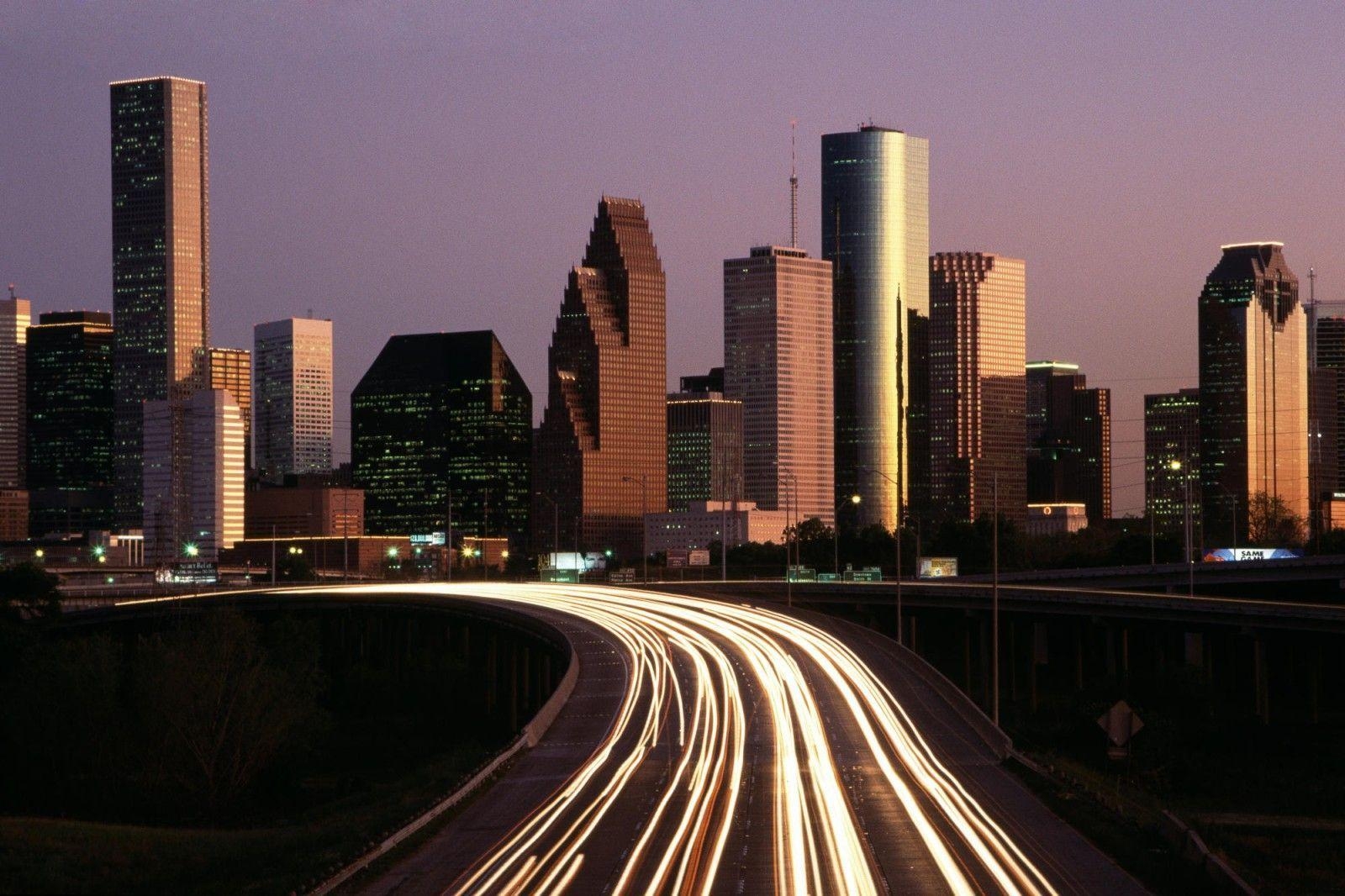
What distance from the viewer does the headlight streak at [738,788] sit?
3644cm

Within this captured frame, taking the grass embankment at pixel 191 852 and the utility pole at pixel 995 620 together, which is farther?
the utility pole at pixel 995 620

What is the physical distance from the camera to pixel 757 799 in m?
46.8

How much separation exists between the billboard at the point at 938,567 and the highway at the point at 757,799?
86.0 meters

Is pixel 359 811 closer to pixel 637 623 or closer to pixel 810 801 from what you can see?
pixel 810 801

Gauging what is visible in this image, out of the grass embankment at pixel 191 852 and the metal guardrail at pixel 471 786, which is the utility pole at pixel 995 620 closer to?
the metal guardrail at pixel 471 786

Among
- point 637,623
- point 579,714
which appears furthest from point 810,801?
point 637,623

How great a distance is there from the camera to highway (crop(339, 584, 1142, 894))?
119ft

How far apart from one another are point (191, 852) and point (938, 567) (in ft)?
425

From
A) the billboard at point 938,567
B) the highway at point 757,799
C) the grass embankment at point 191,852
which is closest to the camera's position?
the highway at point 757,799

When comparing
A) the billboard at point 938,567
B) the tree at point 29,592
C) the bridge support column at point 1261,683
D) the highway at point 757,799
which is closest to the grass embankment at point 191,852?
the highway at point 757,799

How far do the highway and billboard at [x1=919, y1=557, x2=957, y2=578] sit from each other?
86.0 m

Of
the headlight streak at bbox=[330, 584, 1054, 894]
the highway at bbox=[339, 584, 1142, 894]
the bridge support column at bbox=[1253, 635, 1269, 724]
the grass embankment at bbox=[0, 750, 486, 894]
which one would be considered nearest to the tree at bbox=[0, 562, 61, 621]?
the headlight streak at bbox=[330, 584, 1054, 894]

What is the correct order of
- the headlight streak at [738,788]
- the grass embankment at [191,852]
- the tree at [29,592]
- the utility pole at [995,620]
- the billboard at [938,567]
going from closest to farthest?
the headlight streak at [738,788]
the grass embankment at [191,852]
the utility pole at [995,620]
the tree at [29,592]
the billboard at [938,567]

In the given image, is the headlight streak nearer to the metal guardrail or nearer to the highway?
the highway
